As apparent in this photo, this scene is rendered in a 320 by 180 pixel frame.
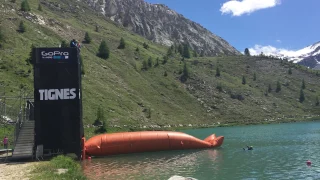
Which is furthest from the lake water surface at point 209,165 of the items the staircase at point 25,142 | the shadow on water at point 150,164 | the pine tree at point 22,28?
the pine tree at point 22,28

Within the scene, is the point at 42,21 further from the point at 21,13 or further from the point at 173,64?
the point at 173,64

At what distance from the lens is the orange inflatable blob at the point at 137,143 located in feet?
147

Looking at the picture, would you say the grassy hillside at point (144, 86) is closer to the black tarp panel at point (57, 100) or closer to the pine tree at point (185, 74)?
the pine tree at point (185, 74)

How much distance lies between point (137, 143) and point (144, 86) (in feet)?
304

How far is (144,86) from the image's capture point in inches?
5448

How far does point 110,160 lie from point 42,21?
130237 mm

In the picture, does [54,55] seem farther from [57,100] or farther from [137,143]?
[137,143]

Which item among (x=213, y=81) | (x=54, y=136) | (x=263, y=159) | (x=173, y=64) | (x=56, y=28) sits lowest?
(x=263, y=159)

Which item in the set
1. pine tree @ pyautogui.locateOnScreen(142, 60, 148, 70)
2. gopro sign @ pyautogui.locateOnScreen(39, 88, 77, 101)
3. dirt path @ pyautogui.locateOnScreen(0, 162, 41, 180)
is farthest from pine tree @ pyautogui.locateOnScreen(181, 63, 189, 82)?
dirt path @ pyautogui.locateOnScreen(0, 162, 41, 180)

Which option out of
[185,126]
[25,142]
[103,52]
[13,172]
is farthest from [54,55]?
[103,52]

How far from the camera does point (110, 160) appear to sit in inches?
1617

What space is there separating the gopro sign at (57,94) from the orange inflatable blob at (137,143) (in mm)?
10130

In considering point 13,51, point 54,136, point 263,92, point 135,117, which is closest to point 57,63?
point 54,136

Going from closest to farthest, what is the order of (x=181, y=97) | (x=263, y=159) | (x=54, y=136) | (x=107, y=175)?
(x=107, y=175) → (x=54, y=136) → (x=263, y=159) → (x=181, y=97)
